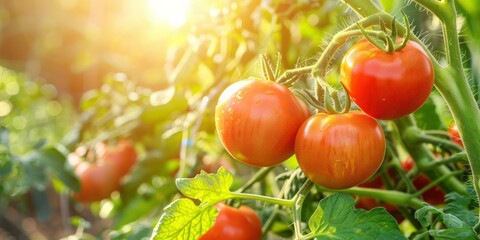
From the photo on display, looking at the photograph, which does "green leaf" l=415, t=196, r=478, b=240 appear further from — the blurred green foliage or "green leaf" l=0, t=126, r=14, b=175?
"green leaf" l=0, t=126, r=14, b=175

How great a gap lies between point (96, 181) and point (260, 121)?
0.75m

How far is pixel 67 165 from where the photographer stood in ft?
4.18

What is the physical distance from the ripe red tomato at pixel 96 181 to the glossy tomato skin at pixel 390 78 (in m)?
0.82

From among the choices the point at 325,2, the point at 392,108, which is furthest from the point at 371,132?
the point at 325,2

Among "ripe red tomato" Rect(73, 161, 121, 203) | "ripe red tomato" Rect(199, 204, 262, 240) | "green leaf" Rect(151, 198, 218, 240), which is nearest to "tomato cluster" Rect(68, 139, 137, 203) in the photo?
"ripe red tomato" Rect(73, 161, 121, 203)

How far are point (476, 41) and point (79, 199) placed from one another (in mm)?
847

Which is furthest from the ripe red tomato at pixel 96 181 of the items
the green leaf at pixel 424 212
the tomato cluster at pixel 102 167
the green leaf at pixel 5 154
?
the green leaf at pixel 424 212

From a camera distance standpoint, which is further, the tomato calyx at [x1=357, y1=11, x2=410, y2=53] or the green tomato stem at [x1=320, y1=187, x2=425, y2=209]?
the green tomato stem at [x1=320, y1=187, x2=425, y2=209]

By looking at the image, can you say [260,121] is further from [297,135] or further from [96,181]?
[96,181]

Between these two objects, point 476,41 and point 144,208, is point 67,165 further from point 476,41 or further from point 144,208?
point 476,41

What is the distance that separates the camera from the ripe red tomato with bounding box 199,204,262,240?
75cm

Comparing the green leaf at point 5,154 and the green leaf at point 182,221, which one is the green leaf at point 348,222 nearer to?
the green leaf at point 182,221

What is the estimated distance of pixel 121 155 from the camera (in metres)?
1.39

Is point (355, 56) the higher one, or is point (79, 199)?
point (355, 56)
